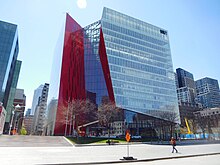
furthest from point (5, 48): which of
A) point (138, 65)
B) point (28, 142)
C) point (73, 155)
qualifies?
point (73, 155)

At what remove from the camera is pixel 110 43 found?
70.8m

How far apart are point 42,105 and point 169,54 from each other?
113559 millimetres

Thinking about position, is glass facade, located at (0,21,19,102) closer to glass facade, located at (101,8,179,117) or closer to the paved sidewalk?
glass facade, located at (101,8,179,117)

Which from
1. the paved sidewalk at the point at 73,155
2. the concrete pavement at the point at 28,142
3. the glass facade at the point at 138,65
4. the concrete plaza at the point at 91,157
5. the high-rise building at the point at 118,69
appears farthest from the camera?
the glass facade at the point at 138,65

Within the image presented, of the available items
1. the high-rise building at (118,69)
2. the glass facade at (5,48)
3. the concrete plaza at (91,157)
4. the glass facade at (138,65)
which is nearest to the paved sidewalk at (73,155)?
the concrete plaza at (91,157)

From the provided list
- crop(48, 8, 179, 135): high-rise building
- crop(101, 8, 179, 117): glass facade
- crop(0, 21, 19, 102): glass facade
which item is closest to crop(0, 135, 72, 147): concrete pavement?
crop(48, 8, 179, 135): high-rise building

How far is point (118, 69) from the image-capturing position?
6825cm

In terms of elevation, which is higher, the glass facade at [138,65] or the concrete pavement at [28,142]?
the glass facade at [138,65]

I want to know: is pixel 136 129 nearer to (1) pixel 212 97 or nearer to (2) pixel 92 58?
(2) pixel 92 58

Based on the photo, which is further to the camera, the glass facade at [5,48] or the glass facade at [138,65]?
the glass facade at [5,48]

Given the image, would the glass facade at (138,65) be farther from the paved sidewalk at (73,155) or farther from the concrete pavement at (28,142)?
the paved sidewalk at (73,155)

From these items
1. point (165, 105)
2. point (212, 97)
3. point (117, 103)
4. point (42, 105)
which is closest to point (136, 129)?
point (117, 103)

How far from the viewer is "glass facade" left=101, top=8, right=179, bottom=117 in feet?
222

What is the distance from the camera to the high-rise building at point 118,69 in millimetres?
67375
